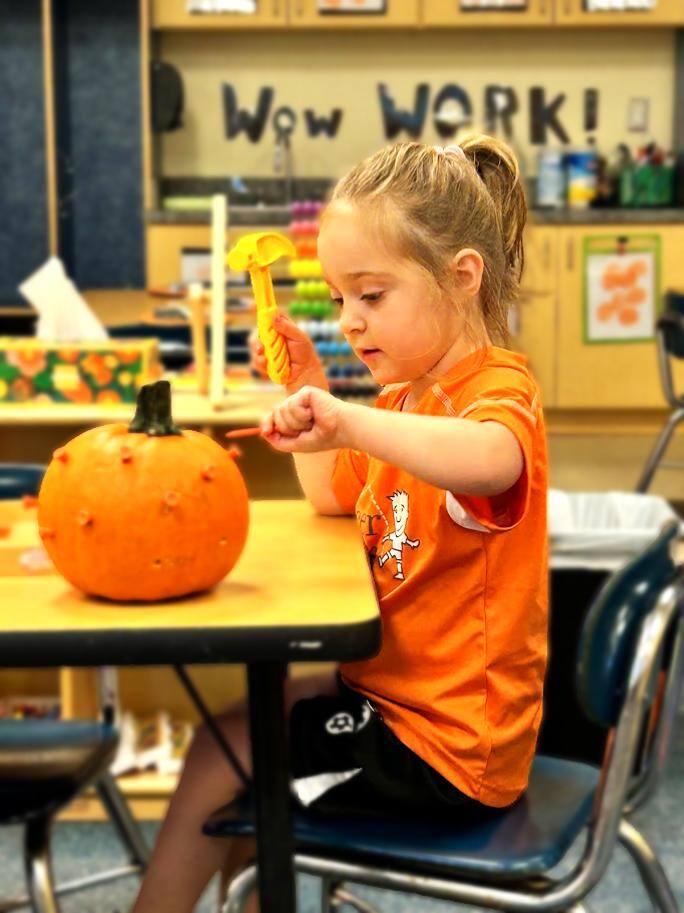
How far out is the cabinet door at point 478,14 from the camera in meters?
5.51

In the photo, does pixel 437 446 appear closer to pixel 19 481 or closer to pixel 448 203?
pixel 448 203

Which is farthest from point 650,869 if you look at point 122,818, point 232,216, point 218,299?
point 232,216

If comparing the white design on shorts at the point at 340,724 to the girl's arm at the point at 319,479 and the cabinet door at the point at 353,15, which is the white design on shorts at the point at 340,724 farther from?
the cabinet door at the point at 353,15

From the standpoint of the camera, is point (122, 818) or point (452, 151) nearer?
point (452, 151)

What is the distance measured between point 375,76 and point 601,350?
1585 millimetres

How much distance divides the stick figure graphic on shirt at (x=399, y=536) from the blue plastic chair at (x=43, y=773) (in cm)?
54

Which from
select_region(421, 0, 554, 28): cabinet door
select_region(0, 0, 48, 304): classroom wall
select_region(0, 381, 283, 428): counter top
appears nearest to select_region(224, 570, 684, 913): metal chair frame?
select_region(0, 381, 283, 428): counter top

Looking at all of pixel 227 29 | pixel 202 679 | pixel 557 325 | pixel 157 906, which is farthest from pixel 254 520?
pixel 227 29

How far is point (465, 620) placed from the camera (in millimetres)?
1230

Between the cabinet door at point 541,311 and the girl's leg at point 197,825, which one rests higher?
the cabinet door at point 541,311

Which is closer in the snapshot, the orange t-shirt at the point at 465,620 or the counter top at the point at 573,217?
the orange t-shirt at the point at 465,620

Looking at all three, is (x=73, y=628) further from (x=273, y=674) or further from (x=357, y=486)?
(x=357, y=486)

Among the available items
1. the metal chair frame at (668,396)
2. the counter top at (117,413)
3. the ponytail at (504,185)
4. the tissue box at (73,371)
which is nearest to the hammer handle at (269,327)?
the ponytail at (504,185)

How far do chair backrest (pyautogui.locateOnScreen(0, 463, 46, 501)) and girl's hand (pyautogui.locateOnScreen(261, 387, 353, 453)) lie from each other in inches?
37.7
